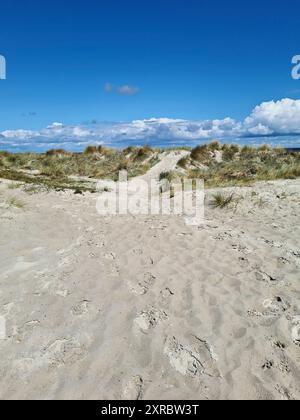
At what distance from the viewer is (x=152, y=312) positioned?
152 inches

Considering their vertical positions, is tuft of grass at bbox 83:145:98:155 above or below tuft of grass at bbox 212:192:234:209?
above

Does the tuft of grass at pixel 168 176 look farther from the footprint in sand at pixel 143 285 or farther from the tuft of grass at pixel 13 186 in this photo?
the footprint in sand at pixel 143 285

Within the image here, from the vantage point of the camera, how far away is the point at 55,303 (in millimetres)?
4090

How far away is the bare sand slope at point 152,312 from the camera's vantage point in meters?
2.86

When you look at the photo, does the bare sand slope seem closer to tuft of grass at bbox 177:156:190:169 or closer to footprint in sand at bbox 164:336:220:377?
footprint in sand at bbox 164:336:220:377

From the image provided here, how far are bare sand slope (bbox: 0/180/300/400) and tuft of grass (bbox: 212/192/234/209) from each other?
65.7 inches

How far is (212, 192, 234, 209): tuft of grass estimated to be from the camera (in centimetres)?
871

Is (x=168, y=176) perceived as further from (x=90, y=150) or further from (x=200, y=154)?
(x=90, y=150)

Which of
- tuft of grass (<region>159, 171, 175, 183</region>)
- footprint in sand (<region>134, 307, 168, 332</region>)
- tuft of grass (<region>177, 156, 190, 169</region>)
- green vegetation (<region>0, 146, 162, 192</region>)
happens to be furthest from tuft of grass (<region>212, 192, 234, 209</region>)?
green vegetation (<region>0, 146, 162, 192</region>)
